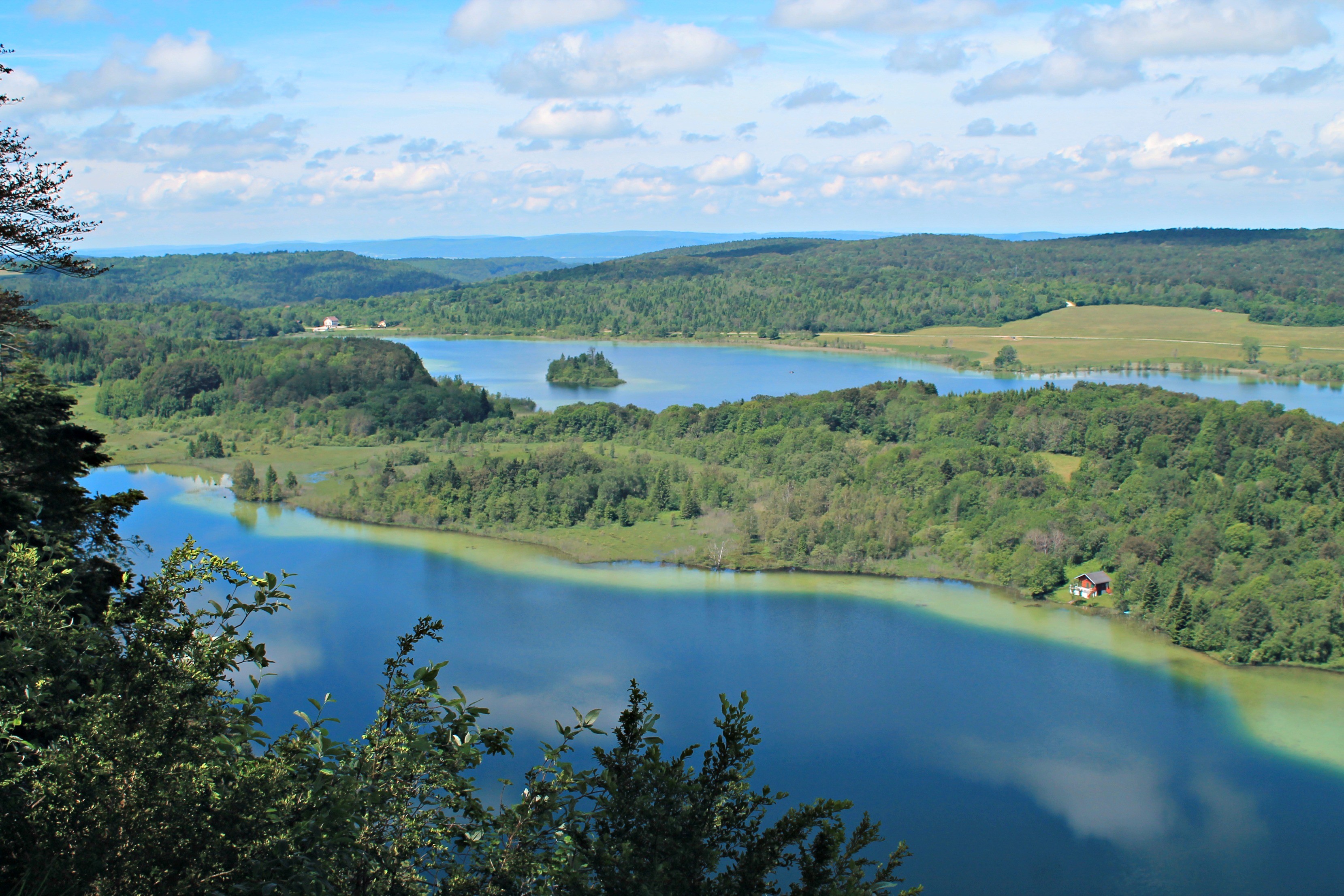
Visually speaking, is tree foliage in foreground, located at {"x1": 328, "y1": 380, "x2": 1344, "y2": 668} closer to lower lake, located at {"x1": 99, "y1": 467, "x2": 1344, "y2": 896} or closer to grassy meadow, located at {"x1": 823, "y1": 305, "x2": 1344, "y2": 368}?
lower lake, located at {"x1": 99, "y1": 467, "x2": 1344, "y2": 896}


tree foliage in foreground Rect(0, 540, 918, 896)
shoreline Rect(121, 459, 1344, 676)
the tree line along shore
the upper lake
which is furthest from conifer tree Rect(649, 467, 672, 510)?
tree foliage in foreground Rect(0, 540, 918, 896)

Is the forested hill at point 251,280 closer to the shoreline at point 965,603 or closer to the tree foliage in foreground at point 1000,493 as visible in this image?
the shoreline at point 965,603

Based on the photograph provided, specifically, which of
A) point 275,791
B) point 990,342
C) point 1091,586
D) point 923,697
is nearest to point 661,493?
point 1091,586

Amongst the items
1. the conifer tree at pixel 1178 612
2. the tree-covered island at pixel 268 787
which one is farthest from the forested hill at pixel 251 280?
the tree-covered island at pixel 268 787

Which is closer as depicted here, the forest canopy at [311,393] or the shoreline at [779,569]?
the shoreline at [779,569]

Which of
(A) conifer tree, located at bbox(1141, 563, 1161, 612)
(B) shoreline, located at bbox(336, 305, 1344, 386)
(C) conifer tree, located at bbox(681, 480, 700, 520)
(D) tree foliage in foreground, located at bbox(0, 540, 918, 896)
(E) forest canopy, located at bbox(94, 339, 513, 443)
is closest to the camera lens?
(D) tree foliage in foreground, located at bbox(0, 540, 918, 896)

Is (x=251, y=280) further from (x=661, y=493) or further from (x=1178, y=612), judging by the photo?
(x=1178, y=612)
